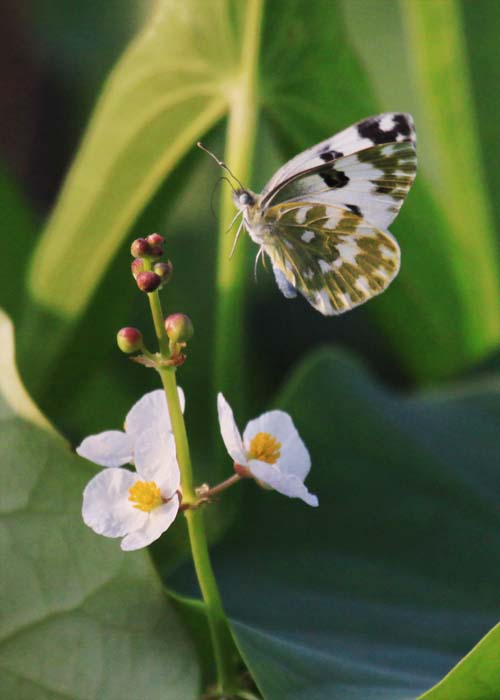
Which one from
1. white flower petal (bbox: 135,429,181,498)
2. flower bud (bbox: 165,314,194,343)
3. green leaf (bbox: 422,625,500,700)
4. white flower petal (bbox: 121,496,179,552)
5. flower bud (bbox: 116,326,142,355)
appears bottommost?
green leaf (bbox: 422,625,500,700)

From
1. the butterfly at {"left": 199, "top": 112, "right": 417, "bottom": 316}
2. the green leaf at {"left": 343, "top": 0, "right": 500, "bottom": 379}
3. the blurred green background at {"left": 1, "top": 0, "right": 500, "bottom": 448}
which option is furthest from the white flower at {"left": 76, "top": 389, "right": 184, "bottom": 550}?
the green leaf at {"left": 343, "top": 0, "right": 500, "bottom": 379}

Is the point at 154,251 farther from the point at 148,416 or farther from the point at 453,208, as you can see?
the point at 453,208

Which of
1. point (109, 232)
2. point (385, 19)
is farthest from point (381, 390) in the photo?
point (385, 19)

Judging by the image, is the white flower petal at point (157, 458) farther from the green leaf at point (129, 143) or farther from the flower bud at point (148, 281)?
the green leaf at point (129, 143)

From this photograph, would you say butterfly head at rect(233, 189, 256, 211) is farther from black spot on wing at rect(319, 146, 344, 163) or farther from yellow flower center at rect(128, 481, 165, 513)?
yellow flower center at rect(128, 481, 165, 513)

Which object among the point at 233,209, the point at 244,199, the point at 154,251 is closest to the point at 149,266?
the point at 154,251

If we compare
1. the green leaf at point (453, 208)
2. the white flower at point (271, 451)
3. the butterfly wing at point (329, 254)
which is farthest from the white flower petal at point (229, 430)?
the green leaf at point (453, 208)
